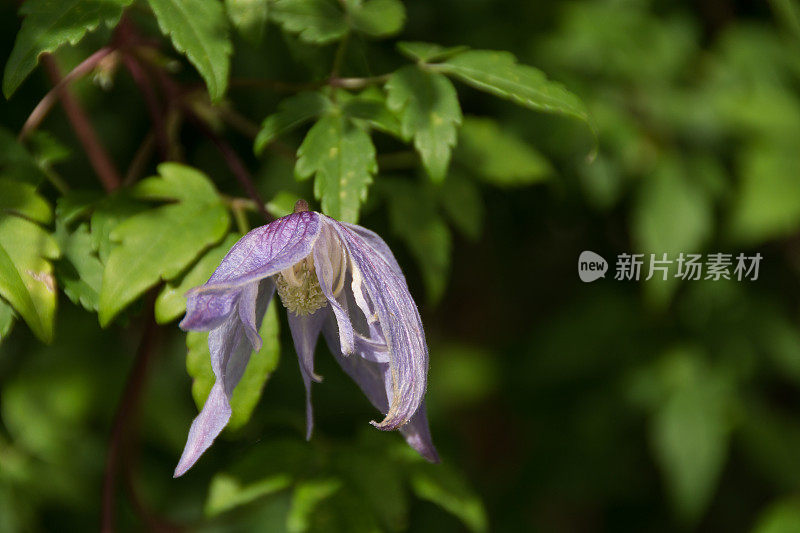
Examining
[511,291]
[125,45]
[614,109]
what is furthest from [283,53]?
[511,291]

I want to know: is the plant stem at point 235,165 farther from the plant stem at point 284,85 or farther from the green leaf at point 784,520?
the green leaf at point 784,520

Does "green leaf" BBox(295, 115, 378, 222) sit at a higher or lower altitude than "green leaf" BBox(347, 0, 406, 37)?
lower

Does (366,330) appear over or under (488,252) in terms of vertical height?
over

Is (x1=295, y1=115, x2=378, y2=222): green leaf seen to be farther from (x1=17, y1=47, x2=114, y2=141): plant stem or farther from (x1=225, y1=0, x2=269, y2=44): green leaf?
(x1=17, y1=47, x2=114, y2=141): plant stem

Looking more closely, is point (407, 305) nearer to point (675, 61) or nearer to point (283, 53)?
point (283, 53)

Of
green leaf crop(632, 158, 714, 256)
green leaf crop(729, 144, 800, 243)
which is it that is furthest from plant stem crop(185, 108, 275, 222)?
green leaf crop(729, 144, 800, 243)

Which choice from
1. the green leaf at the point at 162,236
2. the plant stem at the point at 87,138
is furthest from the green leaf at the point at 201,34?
the plant stem at the point at 87,138
